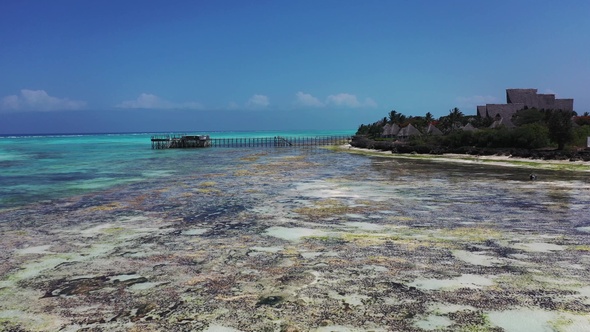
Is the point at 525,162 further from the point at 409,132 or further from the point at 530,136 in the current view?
the point at 409,132

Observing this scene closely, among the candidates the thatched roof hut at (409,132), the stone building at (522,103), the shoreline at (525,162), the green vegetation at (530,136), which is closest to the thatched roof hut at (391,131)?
the thatched roof hut at (409,132)

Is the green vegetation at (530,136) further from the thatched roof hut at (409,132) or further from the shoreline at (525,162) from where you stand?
the thatched roof hut at (409,132)

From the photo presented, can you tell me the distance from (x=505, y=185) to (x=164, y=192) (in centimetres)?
1459

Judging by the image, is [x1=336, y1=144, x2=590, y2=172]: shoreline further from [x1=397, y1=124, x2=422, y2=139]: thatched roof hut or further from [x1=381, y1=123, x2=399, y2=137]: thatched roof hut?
[x1=381, y1=123, x2=399, y2=137]: thatched roof hut

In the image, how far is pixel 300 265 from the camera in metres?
7.57

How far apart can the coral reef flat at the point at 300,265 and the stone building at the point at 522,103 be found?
→ 5332cm

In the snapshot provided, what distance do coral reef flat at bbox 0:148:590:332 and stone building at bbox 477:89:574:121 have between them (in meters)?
53.3

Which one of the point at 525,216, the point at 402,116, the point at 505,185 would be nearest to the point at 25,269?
the point at 525,216

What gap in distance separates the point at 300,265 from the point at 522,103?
69356mm

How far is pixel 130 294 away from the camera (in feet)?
20.8

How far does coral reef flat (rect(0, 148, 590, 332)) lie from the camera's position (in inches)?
215

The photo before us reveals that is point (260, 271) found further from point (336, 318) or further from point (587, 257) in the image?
point (587, 257)

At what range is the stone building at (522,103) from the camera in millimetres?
63406

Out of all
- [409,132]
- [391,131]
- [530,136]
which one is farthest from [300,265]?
[391,131]
